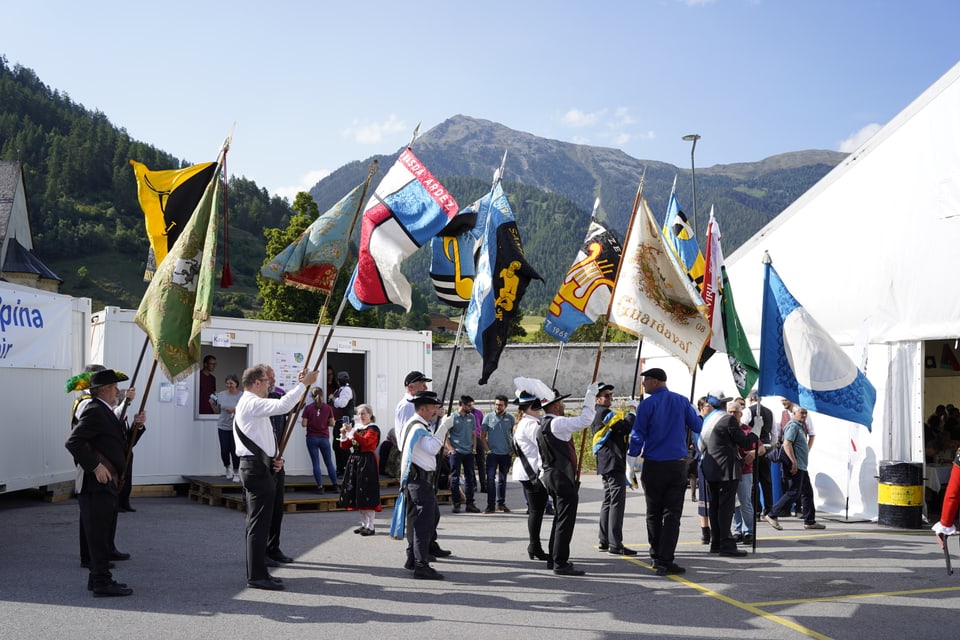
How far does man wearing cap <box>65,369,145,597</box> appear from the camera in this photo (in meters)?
7.11

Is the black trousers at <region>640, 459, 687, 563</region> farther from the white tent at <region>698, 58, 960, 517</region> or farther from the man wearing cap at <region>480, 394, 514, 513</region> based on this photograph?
the white tent at <region>698, 58, 960, 517</region>

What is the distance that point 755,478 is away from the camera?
9922mm

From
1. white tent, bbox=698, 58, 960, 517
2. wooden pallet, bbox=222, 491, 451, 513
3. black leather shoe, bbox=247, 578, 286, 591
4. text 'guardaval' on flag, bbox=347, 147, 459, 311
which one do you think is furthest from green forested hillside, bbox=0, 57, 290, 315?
black leather shoe, bbox=247, 578, 286, 591

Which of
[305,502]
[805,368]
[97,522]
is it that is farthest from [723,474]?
[97,522]

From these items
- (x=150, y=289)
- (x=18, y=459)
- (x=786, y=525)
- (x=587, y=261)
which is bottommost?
(x=786, y=525)

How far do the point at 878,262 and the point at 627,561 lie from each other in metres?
6.51

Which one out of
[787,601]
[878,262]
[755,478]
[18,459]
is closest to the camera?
[787,601]

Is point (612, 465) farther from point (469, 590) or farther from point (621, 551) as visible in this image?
point (469, 590)

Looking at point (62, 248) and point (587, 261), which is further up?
point (62, 248)

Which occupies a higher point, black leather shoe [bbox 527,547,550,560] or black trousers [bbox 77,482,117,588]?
black trousers [bbox 77,482,117,588]

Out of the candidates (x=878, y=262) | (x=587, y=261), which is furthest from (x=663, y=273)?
(x=878, y=262)

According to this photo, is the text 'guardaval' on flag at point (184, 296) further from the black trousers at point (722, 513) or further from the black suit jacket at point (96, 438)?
the black trousers at point (722, 513)

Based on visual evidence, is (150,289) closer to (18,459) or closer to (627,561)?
(18,459)

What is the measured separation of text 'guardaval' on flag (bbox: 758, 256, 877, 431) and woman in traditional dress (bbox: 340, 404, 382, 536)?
476 centimetres
